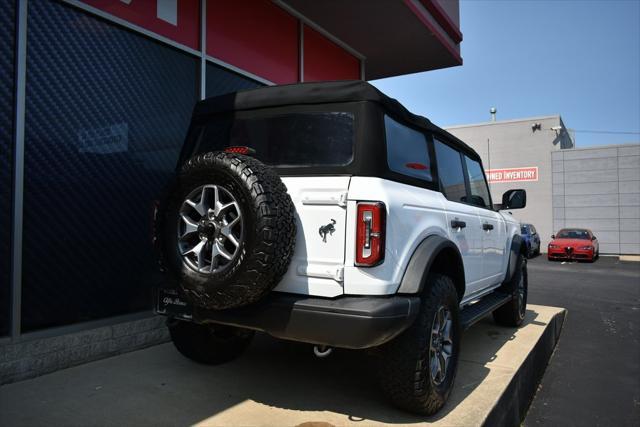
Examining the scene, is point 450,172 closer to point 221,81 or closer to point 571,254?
point 221,81

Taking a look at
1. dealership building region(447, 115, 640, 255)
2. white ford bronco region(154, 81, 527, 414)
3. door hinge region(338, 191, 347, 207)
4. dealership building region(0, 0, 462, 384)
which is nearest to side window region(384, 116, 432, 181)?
white ford bronco region(154, 81, 527, 414)

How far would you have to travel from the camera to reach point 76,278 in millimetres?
3703

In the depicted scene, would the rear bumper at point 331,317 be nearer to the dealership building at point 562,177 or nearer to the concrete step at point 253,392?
the concrete step at point 253,392

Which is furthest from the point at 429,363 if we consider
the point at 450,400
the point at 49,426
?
the point at 49,426

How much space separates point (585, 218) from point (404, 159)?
2414cm

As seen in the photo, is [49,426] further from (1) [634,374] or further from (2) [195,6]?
(1) [634,374]

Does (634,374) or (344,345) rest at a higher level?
(344,345)

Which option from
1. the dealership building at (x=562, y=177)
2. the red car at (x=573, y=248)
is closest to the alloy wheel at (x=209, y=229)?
the red car at (x=573, y=248)

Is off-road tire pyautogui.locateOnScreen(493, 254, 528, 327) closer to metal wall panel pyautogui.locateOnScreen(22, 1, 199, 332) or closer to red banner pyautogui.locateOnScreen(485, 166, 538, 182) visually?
metal wall panel pyautogui.locateOnScreen(22, 1, 199, 332)

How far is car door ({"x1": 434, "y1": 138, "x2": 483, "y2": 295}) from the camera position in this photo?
3.37 metres

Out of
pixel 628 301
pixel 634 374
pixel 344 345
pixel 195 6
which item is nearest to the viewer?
pixel 344 345

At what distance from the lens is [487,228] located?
163 inches

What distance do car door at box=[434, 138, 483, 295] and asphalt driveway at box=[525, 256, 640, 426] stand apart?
126 cm

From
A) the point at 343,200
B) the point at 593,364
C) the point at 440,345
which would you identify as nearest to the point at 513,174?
the point at 593,364
